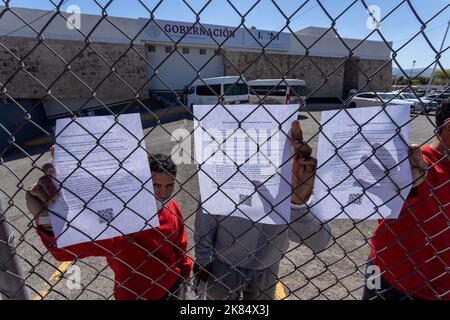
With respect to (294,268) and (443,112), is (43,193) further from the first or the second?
(443,112)

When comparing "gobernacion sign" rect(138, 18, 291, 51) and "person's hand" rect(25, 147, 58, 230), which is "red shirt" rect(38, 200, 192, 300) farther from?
"gobernacion sign" rect(138, 18, 291, 51)

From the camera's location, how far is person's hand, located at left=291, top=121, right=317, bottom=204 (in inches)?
44.0

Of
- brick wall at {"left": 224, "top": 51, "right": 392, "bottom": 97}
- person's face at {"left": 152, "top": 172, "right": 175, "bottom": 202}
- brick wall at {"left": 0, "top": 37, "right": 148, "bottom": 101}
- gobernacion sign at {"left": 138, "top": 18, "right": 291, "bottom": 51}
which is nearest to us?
person's face at {"left": 152, "top": 172, "right": 175, "bottom": 202}

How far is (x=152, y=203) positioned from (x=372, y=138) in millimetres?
975

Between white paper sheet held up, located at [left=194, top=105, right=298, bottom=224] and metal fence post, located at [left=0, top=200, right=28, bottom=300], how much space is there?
809mm

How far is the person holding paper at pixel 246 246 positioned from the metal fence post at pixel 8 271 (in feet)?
2.72

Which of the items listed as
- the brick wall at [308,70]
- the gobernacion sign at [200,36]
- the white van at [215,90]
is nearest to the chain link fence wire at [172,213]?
the white van at [215,90]

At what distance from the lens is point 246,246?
183 cm

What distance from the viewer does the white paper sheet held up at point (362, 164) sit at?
3.68 feet

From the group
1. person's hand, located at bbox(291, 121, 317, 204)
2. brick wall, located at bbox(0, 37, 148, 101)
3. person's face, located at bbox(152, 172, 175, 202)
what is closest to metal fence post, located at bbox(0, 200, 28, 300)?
person's face, located at bbox(152, 172, 175, 202)

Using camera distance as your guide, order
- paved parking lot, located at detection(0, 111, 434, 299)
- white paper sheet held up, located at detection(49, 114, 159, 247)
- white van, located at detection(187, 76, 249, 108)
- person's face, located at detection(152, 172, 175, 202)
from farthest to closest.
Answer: white van, located at detection(187, 76, 249, 108)
paved parking lot, located at detection(0, 111, 434, 299)
person's face, located at detection(152, 172, 175, 202)
white paper sheet held up, located at detection(49, 114, 159, 247)

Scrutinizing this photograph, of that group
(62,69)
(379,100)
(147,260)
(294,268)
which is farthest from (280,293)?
(62,69)

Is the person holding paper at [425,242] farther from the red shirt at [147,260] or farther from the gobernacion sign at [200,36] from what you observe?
the gobernacion sign at [200,36]

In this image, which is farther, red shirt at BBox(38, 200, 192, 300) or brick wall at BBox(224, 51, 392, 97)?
brick wall at BBox(224, 51, 392, 97)
